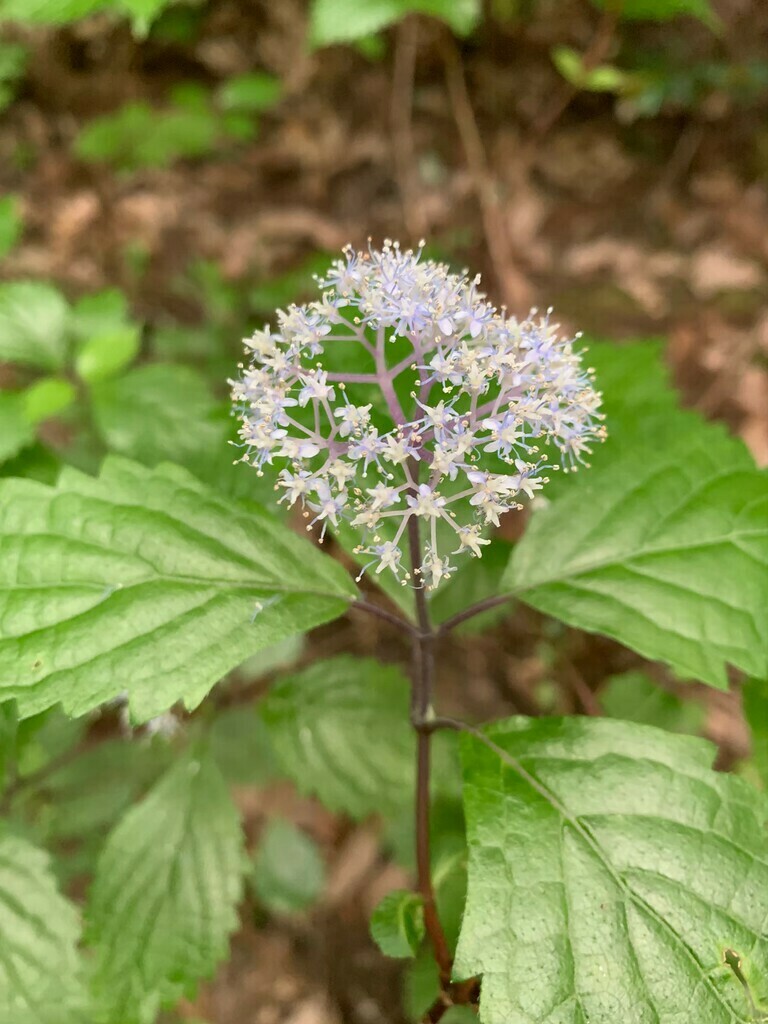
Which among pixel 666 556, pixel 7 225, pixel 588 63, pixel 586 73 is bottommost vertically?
pixel 666 556

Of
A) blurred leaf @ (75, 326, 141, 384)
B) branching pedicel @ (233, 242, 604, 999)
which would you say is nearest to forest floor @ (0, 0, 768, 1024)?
blurred leaf @ (75, 326, 141, 384)

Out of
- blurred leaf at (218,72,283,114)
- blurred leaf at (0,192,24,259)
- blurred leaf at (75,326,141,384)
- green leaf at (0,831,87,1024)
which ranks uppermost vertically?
blurred leaf at (218,72,283,114)

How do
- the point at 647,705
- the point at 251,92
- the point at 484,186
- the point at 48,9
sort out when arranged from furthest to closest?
the point at 251,92
the point at 484,186
the point at 647,705
the point at 48,9

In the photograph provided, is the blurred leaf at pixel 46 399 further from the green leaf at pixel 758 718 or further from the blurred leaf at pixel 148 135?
the blurred leaf at pixel 148 135

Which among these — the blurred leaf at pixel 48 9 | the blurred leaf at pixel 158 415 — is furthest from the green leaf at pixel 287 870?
the blurred leaf at pixel 48 9

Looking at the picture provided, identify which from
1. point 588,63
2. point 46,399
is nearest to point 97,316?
point 46,399

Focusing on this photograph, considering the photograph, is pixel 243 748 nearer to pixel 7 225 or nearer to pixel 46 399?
pixel 46 399

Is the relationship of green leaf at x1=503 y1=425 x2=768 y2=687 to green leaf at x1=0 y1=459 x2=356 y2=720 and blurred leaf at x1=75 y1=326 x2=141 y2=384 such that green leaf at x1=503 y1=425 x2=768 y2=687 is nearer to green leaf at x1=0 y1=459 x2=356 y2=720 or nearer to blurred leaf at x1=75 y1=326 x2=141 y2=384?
green leaf at x1=0 y1=459 x2=356 y2=720
